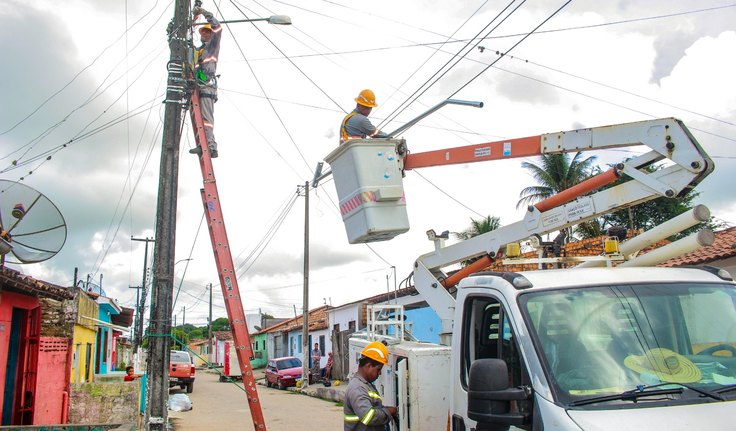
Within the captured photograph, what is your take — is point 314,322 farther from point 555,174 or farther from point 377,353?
point 377,353

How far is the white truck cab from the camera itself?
3.25 m

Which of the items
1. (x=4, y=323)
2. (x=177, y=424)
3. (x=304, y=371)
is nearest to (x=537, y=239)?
(x=4, y=323)

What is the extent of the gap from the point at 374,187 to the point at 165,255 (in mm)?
3759

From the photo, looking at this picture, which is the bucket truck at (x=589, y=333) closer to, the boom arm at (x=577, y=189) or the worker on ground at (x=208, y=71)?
the boom arm at (x=577, y=189)

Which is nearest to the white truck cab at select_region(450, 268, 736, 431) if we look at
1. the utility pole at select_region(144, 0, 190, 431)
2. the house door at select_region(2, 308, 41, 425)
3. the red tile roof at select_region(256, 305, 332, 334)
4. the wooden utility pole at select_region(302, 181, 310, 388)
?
the utility pole at select_region(144, 0, 190, 431)

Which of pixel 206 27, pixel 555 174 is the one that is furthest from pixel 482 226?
pixel 206 27

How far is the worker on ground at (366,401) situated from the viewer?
16.3 ft

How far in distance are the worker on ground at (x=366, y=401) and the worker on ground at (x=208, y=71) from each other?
5.24 m

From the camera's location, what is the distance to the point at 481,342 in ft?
14.3

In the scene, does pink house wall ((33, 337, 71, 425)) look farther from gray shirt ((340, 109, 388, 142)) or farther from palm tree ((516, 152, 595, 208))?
palm tree ((516, 152, 595, 208))

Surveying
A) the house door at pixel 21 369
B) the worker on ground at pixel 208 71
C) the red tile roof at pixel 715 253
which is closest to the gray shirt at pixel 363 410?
the worker on ground at pixel 208 71

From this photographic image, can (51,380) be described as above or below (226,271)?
below

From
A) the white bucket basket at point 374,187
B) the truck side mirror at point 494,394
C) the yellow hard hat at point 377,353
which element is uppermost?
the white bucket basket at point 374,187

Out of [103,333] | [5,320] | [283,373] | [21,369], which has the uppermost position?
[103,333]
